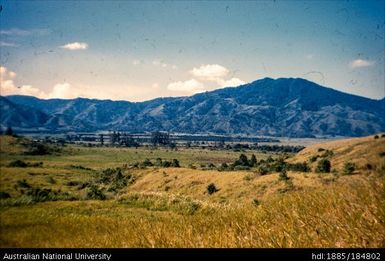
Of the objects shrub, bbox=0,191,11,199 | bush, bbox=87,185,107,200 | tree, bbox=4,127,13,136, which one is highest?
tree, bbox=4,127,13,136

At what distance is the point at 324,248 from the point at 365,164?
59045 millimetres

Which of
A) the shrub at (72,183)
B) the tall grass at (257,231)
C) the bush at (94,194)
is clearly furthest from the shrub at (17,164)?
the bush at (94,194)

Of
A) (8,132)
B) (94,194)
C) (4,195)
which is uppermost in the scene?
(8,132)

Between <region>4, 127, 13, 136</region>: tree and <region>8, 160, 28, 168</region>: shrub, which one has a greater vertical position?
<region>4, 127, 13, 136</region>: tree

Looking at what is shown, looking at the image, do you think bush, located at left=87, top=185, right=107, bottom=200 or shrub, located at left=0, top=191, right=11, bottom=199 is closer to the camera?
shrub, located at left=0, top=191, right=11, bottom=199

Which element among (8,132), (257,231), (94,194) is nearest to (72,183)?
(94,194)

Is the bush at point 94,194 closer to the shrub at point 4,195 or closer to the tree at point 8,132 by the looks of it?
the shrub at point 4,195

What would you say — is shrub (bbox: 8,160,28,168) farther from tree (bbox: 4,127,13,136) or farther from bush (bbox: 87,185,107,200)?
bush (bbox: 87,185,107,200)

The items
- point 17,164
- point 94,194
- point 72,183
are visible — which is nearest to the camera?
point 17,164

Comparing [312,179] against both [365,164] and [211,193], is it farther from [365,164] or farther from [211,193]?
[211,193]

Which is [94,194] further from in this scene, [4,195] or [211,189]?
[4,195]

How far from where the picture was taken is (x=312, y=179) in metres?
51.3

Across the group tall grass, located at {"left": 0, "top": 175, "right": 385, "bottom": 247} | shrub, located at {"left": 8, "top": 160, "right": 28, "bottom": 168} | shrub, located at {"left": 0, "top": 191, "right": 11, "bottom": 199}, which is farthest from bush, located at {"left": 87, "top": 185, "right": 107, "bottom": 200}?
shrub, located at {"left": 0, "top": 191, "right": 11, "bottom": 199}

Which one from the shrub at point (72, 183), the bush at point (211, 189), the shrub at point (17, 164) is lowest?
the bush at point (211, 189)
